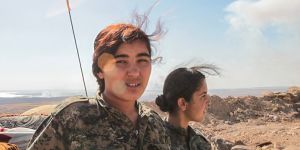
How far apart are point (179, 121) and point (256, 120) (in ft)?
38.7

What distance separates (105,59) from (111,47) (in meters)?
0.08

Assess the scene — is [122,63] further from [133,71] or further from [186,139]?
[186,139]

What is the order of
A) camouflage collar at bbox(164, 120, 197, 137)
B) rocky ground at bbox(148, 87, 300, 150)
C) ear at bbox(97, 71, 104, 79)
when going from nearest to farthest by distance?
ear at bbox(97, 71, 104, 79), camouflage collar at bbox(164, 120, 197, 137), rocky ground at bbox(148, 87, 300, 150)

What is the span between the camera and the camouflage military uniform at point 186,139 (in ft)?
10.7

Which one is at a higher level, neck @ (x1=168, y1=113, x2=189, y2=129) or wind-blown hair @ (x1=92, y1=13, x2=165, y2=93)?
wind-blown hair @ (x1=92, y1=13, x2=165, y2=93)

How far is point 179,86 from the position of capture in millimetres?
3422

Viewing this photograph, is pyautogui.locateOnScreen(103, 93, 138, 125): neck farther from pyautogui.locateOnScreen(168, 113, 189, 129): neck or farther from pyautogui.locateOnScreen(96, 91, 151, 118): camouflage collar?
pyautogui.locateOnScreen(168, 113, 189, 129): neck

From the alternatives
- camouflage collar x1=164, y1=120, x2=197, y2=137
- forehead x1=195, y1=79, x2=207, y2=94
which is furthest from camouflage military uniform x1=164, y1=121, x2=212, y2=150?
forehead x1=195, y1=79, x2=207, y2=94

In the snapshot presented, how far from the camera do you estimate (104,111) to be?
2.19m

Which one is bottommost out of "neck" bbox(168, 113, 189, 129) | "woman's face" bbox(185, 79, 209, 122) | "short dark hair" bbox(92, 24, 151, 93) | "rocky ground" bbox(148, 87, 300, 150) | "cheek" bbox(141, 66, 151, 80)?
"rocky ground" bbox(148, 87, 300, 150)

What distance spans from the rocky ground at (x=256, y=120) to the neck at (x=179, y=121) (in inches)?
216

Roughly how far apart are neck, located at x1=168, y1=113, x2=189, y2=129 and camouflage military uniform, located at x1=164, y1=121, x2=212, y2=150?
0.12ft

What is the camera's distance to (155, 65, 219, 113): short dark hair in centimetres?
338

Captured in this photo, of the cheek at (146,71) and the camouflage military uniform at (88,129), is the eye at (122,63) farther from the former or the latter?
the camouflage military uniform at (88,129)
